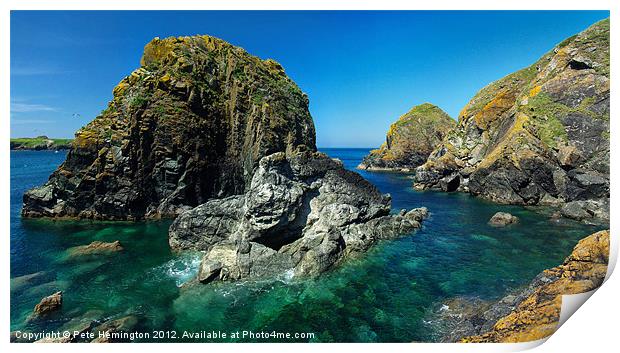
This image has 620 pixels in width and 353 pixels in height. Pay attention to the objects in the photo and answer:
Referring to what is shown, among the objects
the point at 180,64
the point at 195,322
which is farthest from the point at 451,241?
the point at 180,64

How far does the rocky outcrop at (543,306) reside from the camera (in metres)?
10.7

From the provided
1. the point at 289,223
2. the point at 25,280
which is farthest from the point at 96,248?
the point at 289,223

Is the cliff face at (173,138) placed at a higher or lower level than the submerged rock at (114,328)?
higher

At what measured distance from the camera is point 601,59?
44.8 metres

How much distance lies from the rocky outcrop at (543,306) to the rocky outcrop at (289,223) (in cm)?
→ 987

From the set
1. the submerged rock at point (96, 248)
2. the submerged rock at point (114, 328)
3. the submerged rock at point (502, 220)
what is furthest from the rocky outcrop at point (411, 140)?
the submerged rock at point (114, 328)

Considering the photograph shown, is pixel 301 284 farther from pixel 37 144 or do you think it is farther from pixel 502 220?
pixel 37 144

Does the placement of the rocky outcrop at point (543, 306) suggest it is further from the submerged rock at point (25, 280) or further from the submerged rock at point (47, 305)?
the submerged rock at point (25, 280)

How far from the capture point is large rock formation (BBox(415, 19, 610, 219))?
39750 mm

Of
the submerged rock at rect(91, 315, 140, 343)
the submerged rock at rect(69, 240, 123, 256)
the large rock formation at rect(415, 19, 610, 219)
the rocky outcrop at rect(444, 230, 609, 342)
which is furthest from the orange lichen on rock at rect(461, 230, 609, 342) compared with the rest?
the large rock formation at rect(415, 19, 610, 219)

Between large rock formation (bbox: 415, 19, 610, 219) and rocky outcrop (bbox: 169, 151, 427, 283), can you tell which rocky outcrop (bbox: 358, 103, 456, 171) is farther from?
rocky outcrop (bbox: 169, 151, 427, 283)

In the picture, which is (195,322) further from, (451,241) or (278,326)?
(451,241)

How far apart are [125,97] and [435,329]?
42.6 m

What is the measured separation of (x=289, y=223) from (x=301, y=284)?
568 centimetres
